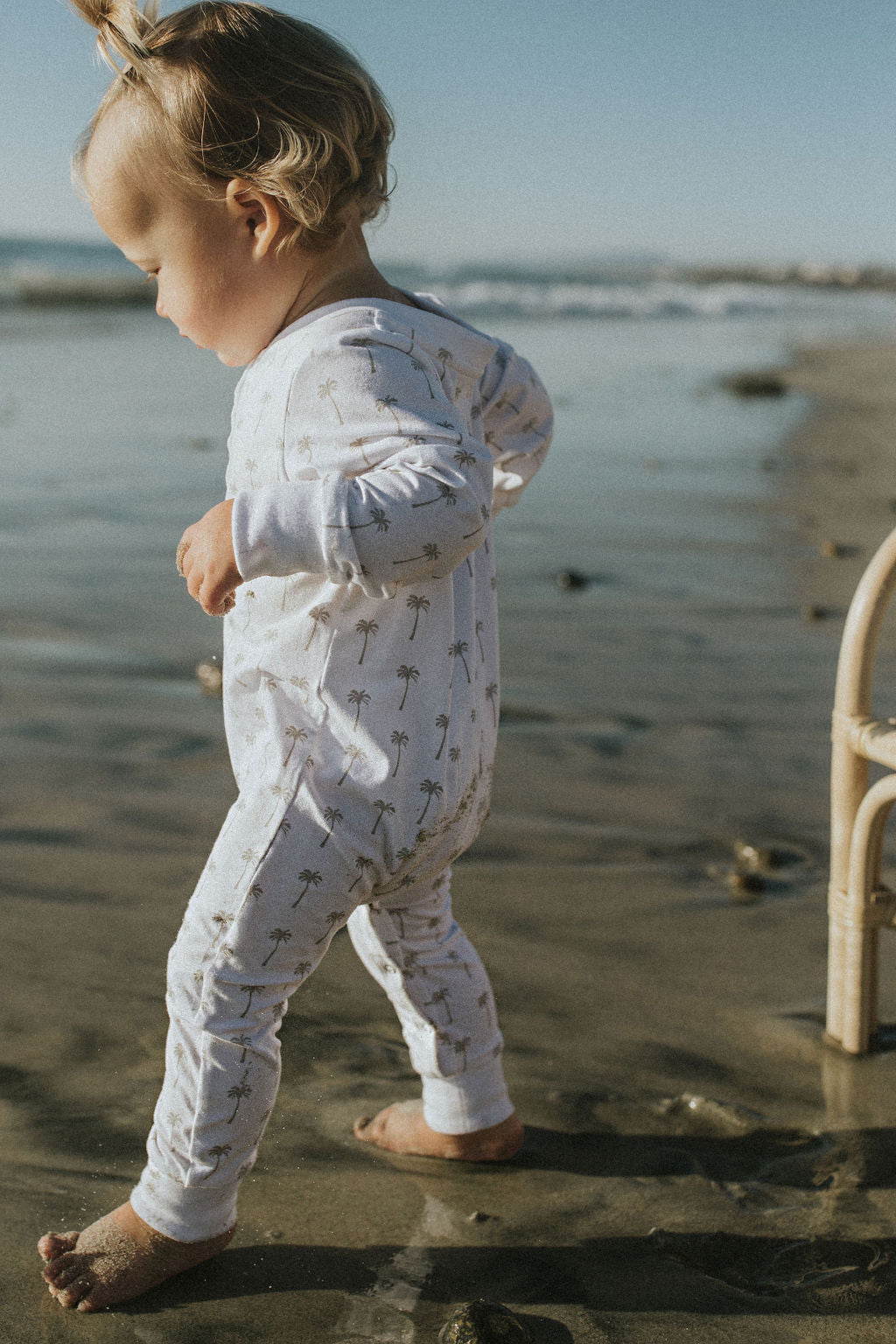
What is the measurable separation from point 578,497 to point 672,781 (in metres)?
3.63

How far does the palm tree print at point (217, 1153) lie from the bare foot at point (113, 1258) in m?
0.10

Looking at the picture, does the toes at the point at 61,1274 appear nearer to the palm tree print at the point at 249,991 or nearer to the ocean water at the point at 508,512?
the palm tree print at the point at 249,991

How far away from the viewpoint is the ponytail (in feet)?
5.42

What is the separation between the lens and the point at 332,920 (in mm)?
1687


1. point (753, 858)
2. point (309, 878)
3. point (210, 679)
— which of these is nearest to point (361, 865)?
point (309, 878)

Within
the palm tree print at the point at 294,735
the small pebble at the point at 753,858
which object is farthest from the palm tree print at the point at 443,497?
the small pebble at the point at 753,858

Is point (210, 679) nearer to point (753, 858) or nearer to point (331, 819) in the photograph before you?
point (753, 858)

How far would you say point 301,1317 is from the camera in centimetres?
166

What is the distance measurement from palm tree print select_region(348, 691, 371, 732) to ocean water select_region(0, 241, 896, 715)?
2.22m

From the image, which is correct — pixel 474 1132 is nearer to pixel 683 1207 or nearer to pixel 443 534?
pixel 683 1207

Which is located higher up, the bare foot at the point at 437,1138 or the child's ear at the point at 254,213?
the child's ear at the point at 254,213

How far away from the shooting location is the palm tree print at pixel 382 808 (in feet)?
5.37

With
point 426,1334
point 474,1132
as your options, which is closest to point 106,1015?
point 474,1132

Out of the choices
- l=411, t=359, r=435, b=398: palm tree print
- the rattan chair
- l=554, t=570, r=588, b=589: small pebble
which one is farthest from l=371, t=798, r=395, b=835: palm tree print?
l=554, t=570, r=588, b=589: small pebble
